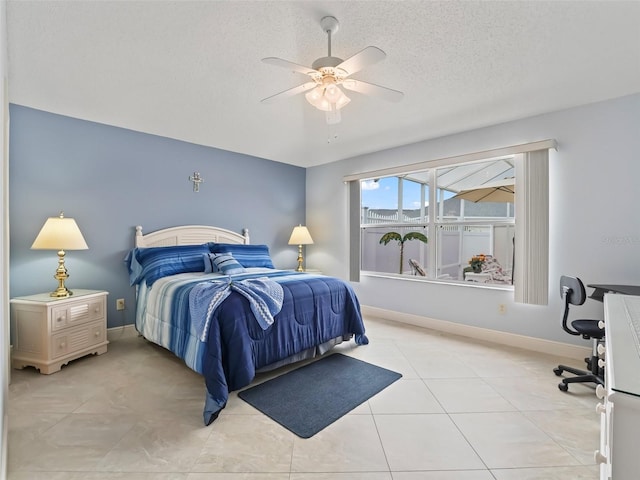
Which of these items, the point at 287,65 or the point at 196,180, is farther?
the point at 196,180

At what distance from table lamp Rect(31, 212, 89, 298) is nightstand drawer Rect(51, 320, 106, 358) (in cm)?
34

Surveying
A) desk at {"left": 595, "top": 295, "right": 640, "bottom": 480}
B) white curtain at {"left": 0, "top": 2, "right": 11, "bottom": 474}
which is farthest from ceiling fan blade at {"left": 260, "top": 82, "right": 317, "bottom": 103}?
desk at {"left": 595, "top": 295, "right": 640, "bottom": 480}

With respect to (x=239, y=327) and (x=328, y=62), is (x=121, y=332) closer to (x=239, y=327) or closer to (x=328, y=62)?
(x=239, y=327)

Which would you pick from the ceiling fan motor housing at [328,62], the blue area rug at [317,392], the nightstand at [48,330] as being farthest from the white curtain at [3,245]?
the ceiling fan motor housing at [328,62]

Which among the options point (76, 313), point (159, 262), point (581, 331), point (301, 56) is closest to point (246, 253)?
point (159, 262)

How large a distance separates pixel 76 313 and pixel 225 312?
165 cm

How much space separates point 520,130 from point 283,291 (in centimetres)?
296

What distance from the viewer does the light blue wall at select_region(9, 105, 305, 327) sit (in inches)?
110

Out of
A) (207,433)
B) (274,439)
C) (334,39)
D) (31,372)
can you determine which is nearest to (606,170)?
(334,39)

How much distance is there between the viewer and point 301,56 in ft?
6.82

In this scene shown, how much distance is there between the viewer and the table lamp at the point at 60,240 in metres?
2.57

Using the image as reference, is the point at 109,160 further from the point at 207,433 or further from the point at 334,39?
the point at 207,433

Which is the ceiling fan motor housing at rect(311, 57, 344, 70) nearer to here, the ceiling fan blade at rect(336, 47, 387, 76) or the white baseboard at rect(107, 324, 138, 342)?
the ceiling fan blade at rect(336, 47, 387, 76)

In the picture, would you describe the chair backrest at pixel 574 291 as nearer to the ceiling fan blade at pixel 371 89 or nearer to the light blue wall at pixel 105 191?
the ceiling fan blade at pixel 371 89
